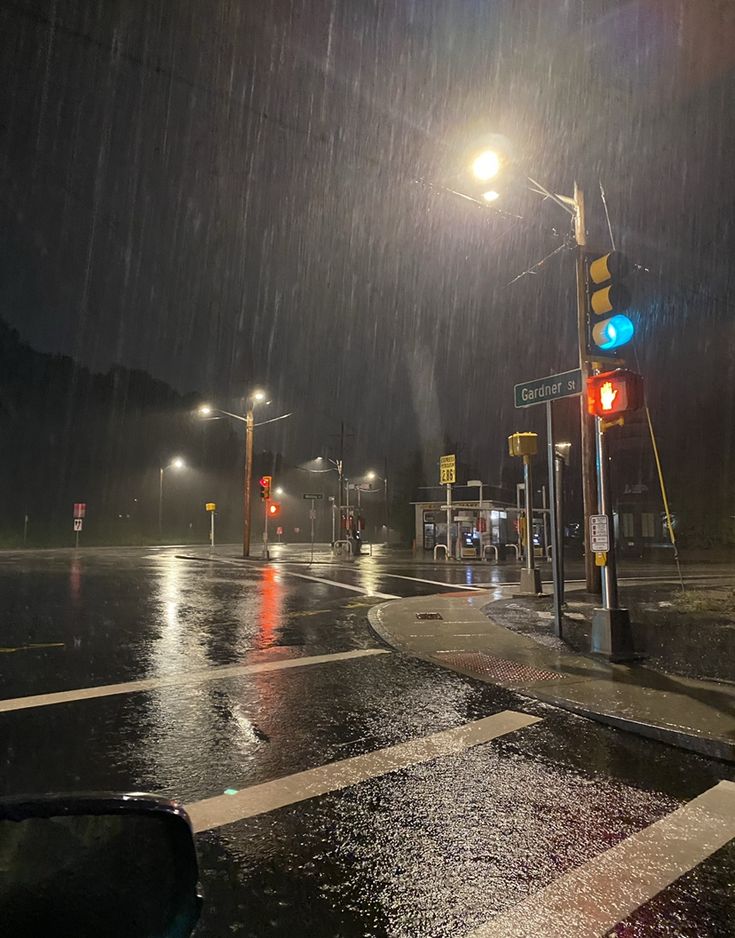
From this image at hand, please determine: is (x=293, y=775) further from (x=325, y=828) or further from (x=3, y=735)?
(x=3, y=735)

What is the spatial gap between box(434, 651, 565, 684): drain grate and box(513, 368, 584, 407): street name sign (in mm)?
3619

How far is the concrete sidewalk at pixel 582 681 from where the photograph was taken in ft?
17.6

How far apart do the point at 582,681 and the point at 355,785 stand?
3471mm

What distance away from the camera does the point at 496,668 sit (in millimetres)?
7500

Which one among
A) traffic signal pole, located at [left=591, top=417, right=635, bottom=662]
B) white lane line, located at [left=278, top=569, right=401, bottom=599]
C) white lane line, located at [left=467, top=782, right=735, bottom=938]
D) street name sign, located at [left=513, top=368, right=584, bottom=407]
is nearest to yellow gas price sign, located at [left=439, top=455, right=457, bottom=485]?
white lane line, located at [left=278, top=569, right=401, bottom=599]

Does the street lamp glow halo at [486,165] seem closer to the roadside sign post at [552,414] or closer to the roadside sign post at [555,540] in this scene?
the roadside sign post at [552,414]

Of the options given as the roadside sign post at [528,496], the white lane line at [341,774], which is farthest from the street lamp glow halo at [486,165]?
the white lane line at [341,774]

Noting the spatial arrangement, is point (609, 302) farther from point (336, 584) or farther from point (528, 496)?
point (336, 584)

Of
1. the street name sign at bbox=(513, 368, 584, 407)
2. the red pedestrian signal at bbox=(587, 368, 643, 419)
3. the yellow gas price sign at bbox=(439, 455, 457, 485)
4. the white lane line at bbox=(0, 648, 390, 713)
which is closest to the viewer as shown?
the white lane line at bbox=(0, 648, 390, 713)

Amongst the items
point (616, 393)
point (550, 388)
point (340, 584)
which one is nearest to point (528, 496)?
point (550, 388)

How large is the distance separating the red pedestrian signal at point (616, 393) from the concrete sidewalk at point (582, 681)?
118 inches

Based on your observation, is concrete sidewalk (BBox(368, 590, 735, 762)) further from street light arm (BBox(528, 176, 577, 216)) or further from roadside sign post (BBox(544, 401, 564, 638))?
street light arm (BBox(528, 176, 577, 216))

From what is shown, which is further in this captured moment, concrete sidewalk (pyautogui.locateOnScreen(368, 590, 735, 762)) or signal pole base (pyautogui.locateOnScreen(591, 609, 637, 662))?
signal pole base (pyautogui.locateOnScreen(591, 609, 637, 662))

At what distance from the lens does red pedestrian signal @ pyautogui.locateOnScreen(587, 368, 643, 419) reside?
7656 millimetres
